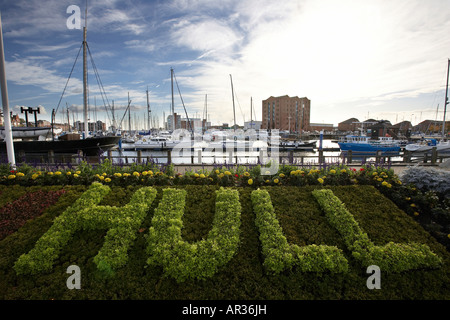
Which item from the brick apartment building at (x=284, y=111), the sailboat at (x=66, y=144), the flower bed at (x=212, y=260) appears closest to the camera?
the flower bed at (x=212, y=260)

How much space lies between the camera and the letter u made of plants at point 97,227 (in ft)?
15.7

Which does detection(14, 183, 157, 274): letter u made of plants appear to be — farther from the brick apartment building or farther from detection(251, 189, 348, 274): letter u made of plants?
the brick apartment building

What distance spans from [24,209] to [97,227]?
2481mm

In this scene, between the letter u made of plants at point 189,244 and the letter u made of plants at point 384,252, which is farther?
the letter u made of plants at point 384,252

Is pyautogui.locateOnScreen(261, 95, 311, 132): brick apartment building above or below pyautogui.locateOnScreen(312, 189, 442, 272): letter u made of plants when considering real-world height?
above

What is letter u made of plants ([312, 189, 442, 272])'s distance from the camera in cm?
483

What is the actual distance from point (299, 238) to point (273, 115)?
389 feet

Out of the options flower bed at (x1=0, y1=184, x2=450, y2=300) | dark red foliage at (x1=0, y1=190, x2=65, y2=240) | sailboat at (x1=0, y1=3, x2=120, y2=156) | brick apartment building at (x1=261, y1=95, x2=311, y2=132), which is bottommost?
flower bed at (x1=0, y1=184, x2=450, y2=300)

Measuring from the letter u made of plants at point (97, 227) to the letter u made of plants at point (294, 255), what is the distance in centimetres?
298

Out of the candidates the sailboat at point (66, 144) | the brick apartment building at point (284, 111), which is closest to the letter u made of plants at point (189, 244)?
the sailboat at point (66, 144)

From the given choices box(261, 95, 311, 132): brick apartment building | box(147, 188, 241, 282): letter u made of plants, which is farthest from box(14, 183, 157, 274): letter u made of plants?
box(261, 95, 311, 132): brick apartment building

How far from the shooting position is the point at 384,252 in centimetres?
501

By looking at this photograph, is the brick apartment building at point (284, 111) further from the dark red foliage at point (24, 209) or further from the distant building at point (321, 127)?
the dark red foliage at point (24, 209)

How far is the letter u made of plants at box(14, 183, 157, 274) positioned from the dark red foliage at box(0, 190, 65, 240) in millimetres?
959
